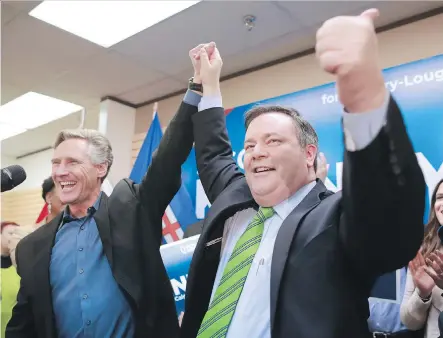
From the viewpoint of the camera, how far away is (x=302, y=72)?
→ 11.0 feet

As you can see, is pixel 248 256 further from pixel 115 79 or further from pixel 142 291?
pixel 115 79

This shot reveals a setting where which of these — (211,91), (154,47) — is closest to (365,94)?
(211,91)

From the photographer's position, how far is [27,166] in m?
6.83

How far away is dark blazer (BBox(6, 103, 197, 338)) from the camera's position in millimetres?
1294

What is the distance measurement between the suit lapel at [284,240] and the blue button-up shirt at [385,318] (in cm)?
140

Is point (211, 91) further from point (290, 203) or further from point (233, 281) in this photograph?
point (233, 281)

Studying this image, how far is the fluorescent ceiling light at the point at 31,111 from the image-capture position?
4.59 m

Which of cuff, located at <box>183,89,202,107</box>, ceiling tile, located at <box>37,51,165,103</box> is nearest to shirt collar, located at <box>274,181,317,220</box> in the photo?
cuff, located at <box>183,89,202,107</box>

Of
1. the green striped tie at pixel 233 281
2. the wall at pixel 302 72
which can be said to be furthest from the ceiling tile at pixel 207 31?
the green striped tie at pixel 233 281

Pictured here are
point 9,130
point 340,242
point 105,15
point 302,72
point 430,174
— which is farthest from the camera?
point 9,130

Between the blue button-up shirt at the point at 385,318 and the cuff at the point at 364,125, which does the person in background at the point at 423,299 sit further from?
the cuff at the point at 364,125

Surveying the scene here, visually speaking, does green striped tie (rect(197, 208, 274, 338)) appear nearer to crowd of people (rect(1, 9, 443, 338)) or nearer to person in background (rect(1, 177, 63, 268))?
crowd of people (rect(1, 9, 443, 338))

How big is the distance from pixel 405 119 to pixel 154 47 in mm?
1934

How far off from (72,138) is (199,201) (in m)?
2.14
